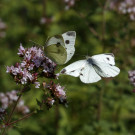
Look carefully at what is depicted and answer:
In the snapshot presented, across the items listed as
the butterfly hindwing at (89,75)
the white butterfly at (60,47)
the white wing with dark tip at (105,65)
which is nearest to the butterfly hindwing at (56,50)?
the white butterfly at (60,47)

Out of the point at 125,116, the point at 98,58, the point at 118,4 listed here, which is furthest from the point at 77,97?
the point at 98,58

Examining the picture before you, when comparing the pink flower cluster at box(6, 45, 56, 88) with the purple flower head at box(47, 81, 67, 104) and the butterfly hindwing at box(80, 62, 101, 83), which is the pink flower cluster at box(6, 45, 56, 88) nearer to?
the purple flower head at box(47, 81, 67, 104)

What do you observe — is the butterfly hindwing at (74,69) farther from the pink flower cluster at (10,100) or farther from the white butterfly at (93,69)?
the pink flower cluster at (10,100)

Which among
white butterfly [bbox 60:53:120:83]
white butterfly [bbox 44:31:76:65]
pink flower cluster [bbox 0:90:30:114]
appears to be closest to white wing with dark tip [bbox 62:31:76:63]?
white butterfly [bbox 44:31:76:65]

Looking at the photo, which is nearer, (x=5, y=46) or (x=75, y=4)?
(x=75, y=4)

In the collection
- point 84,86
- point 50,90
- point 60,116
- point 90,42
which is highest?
point 50,90

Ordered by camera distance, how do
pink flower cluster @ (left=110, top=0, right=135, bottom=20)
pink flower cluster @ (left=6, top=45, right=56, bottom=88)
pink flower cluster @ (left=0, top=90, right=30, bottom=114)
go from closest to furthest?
1. pink flower cluster @ (left=6, top=45, right=56, bottom=88)
2. pink flower cluster @ (left=0, top=90, right=30, bottom=114)
3. pink flower cluster @ (left=110, top=0, right=135, bottom=20)

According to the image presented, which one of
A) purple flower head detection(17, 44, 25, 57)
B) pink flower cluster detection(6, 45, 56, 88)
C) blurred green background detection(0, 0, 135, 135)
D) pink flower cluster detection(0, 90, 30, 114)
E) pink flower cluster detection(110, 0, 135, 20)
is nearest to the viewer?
pink flower cluster detection(6, 45, 56, 88)

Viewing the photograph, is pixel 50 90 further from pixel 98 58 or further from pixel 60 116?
pixel 60 116
